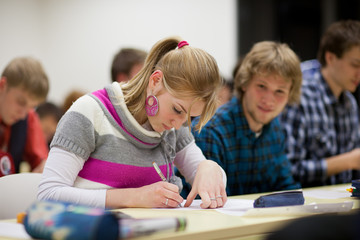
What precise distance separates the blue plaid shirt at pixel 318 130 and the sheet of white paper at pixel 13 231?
166cm

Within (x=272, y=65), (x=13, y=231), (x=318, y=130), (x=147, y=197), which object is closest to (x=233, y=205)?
(x=147, y=197)

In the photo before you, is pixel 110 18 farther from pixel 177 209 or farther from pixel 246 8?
pixel 177 209

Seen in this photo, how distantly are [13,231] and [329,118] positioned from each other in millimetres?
2021

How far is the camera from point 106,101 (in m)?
1.40

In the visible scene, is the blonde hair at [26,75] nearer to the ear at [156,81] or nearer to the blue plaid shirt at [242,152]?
the blue plaid shirt at [242,152]

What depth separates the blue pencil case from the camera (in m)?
1.24

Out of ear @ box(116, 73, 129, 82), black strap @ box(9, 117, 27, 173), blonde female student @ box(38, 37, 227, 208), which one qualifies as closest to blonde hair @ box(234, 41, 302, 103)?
blonde female student @ box(38, 37, 227, 208)

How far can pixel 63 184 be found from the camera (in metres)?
1.24

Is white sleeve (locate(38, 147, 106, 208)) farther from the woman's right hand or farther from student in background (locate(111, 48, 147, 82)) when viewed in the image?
student in background (locate(111, 48, 147, 82))

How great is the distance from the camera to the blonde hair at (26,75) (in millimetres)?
2215

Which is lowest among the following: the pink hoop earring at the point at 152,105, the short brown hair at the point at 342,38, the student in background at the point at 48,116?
the student in background at the point at 48,116

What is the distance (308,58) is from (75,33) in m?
2.56

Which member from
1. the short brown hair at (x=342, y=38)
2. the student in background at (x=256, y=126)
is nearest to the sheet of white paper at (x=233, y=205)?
the student in background at (x=256, y=126)

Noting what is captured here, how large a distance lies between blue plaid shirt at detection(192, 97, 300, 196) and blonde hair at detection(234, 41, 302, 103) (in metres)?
0.13
